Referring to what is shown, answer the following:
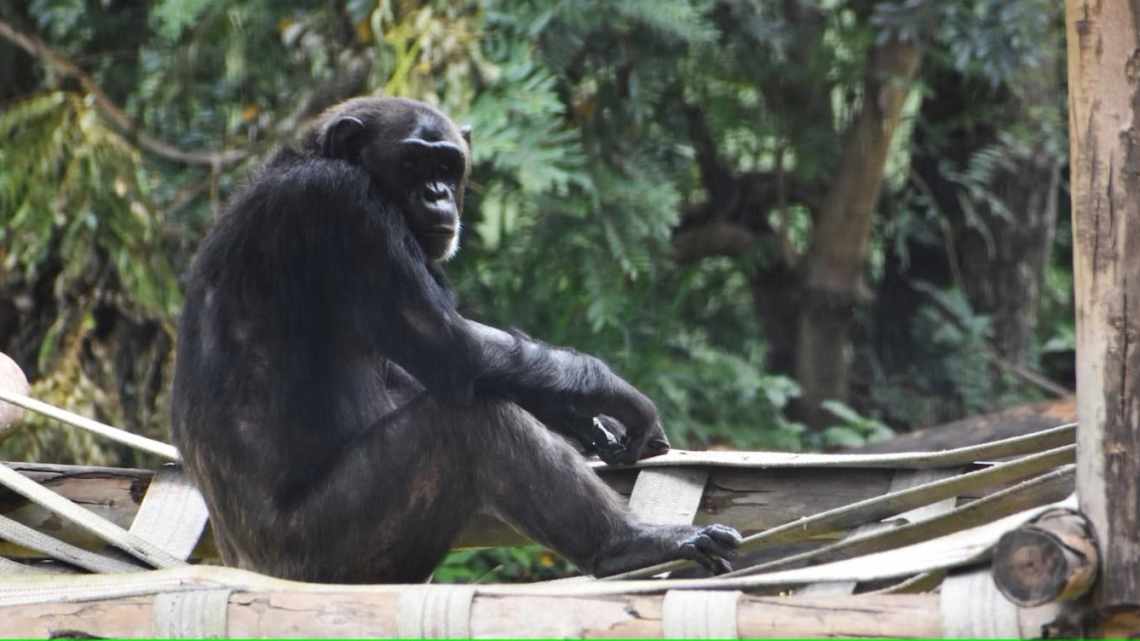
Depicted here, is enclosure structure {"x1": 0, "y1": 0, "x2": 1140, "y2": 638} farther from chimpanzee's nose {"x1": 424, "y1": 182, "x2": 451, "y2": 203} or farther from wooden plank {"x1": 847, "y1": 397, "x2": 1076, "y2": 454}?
wooden plank {"x1": 847, "y1": 397, "x2": 1076, "y2": 454}

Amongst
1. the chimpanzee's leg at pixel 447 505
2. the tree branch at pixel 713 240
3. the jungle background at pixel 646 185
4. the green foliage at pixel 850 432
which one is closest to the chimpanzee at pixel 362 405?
the chimpanzee's leg at pixel 447 505

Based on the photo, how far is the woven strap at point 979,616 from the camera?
2.46 m

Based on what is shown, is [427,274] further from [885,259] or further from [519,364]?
[885,259]

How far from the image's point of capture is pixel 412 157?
154 inches

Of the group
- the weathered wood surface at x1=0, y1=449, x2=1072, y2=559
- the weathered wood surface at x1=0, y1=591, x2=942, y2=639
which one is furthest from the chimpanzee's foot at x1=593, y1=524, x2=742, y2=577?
the weathered wood surface at x1=0, y1=591, x2=942, y2=639

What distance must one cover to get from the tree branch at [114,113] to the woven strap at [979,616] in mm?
5679

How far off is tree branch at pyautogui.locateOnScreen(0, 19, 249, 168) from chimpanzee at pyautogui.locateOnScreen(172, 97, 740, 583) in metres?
3.95

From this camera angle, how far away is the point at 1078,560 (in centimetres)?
247

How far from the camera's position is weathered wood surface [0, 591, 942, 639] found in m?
2.54

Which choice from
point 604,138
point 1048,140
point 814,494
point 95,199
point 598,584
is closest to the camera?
point 598,584

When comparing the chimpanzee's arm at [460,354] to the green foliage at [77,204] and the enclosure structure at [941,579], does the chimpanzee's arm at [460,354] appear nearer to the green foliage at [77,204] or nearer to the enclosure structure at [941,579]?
the enclosure structure at [941,579]

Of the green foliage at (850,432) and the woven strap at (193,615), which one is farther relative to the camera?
the green foliage at (850,432)

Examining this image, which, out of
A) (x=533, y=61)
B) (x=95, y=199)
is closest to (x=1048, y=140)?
(x=533, y=61)

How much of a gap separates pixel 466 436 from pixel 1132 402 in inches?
58.3
